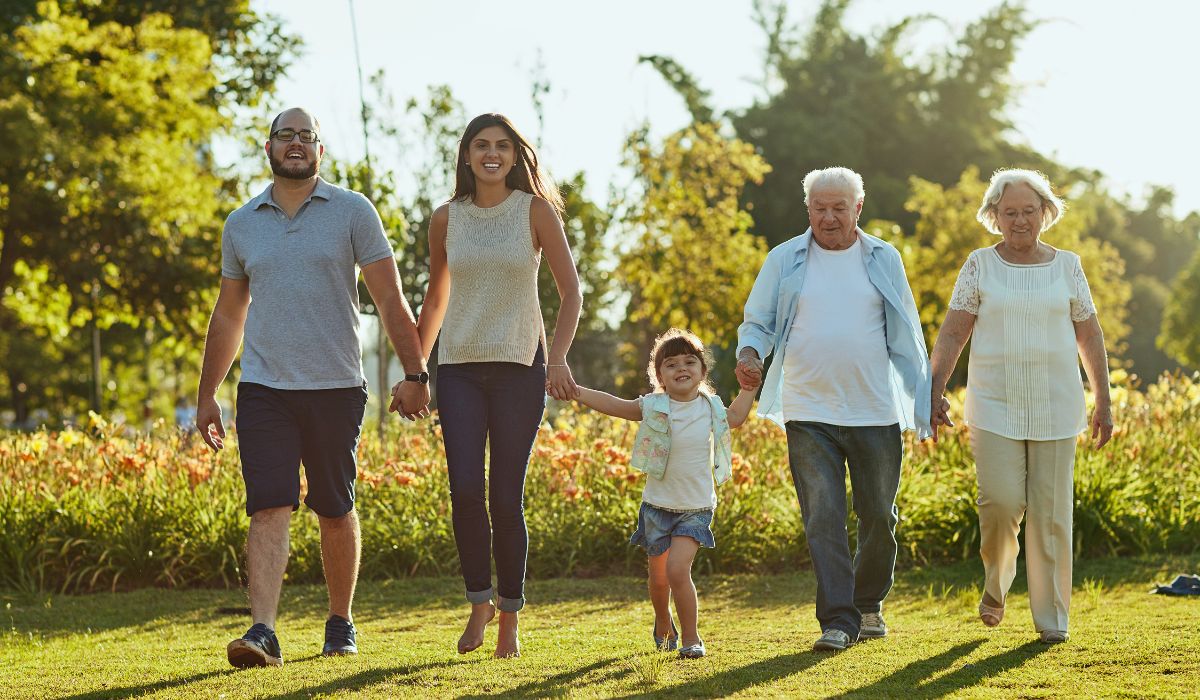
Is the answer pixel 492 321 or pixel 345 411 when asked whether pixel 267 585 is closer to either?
pixel 345 411

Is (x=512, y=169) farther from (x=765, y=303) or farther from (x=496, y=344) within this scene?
(x=765, y=303)

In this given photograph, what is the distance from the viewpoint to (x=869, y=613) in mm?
5078

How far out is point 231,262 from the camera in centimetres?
476

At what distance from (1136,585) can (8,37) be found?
59.8 ft

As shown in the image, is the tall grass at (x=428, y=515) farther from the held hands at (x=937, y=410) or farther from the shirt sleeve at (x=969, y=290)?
the shirt sleeve at (x=969, y=290)

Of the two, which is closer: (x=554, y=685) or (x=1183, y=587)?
(x=554, y=685)

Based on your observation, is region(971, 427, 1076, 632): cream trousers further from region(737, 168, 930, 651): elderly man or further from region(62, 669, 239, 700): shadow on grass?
region(62, 669, 239, 700): shadow on grass

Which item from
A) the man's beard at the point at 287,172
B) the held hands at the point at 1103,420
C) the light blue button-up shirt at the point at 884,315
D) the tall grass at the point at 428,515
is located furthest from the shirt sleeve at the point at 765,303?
the tall grass at the point at 428,515

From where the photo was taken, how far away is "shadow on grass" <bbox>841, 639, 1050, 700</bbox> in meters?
3.98

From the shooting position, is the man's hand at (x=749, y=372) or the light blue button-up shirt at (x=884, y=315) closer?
the man's hand at (x=749, y=372)

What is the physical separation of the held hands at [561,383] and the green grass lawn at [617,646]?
3.09 ft

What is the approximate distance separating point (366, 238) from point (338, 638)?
149cm

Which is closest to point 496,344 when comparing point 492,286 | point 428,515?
point 492,286

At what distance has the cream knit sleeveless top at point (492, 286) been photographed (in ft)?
15.2
